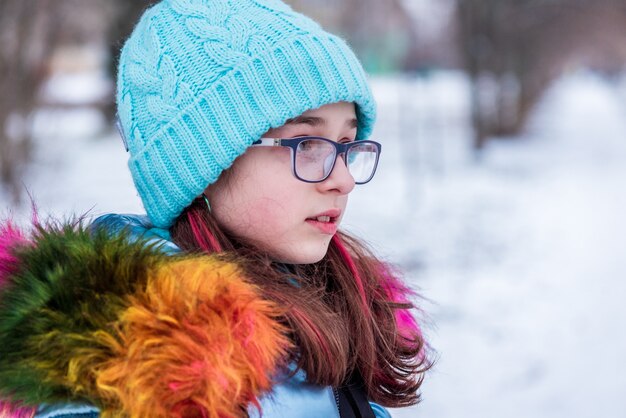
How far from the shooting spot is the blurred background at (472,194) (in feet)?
14.4

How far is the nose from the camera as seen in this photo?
1.44 m

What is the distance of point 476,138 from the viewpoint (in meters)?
15.6

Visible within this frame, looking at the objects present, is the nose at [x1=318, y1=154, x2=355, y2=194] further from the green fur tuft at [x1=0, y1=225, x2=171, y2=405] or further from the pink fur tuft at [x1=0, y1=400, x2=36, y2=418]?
the pink fur tuft at [x1=0, y1=400, x2=36, y2=418]

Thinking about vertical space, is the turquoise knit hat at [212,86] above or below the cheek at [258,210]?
above

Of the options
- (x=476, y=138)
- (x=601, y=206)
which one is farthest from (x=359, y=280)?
(x=476, y=138)

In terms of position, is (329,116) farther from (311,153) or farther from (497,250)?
(497,250)

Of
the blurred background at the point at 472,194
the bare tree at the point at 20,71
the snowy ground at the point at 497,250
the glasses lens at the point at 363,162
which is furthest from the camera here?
the bare tree at the point at 20,71

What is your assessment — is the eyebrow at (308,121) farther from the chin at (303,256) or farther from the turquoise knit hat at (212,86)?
the chin at (303,256)

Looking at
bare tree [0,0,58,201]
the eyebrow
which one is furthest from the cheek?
bare tree [0,0,58,201]

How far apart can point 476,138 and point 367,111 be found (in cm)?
1450

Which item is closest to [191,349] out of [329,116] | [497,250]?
[329,116]

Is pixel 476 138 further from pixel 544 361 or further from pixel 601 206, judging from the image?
pixel 544 361

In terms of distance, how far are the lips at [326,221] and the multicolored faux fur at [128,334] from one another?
28 centimetres

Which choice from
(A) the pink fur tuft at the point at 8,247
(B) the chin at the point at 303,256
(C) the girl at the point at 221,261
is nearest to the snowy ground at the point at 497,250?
(A) the pink fur tuft at the point at 8,247
